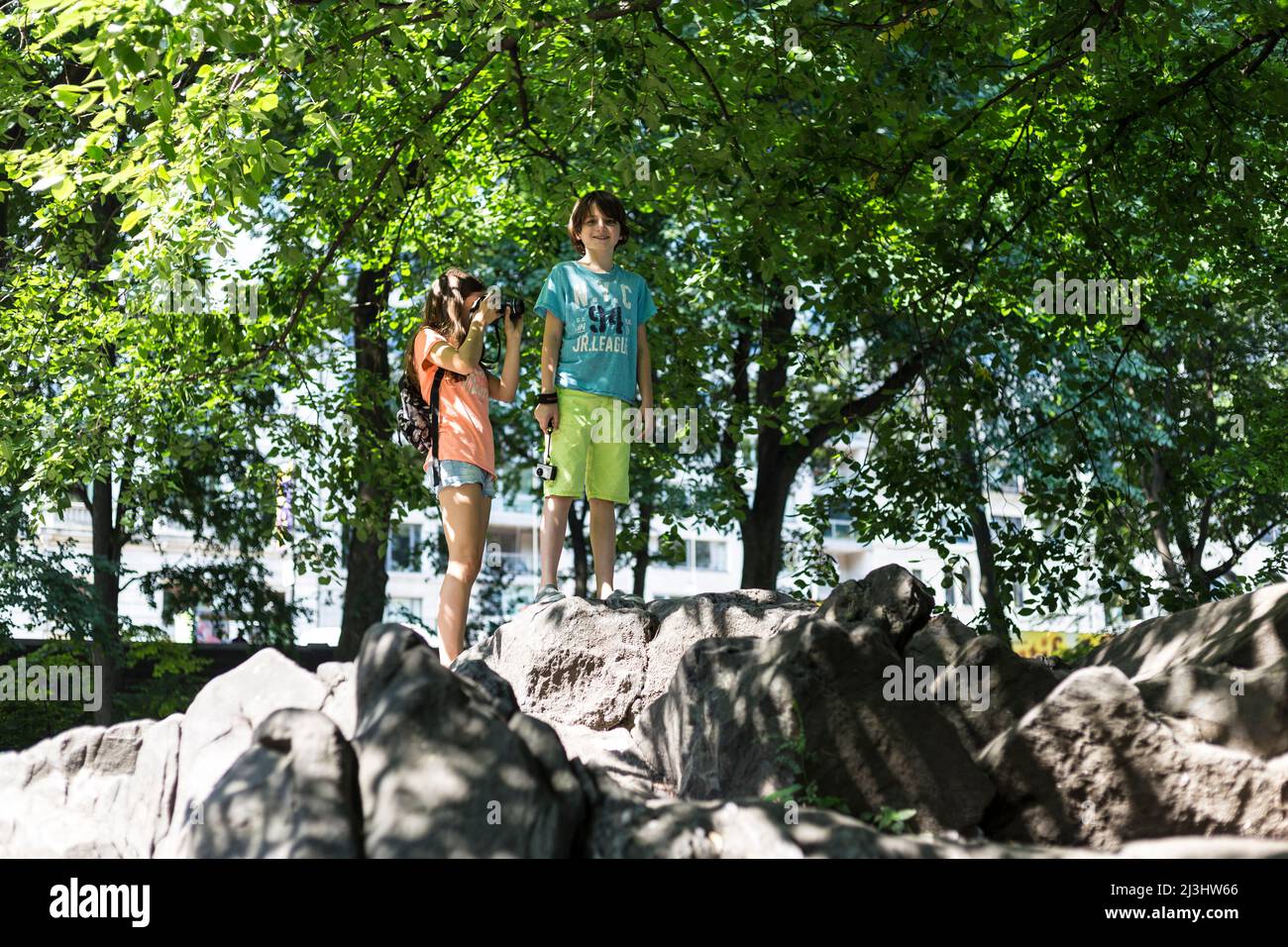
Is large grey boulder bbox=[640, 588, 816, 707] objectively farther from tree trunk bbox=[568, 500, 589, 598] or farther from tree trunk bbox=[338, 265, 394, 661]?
tree trunk bbox=[568, 500, 589, 598]

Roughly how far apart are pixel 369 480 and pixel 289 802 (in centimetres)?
970

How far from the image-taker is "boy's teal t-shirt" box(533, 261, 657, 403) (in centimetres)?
741

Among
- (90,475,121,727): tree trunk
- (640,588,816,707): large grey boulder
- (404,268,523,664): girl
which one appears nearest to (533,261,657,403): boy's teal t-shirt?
(404,268,523,664): girl

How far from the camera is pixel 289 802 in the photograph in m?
4.32

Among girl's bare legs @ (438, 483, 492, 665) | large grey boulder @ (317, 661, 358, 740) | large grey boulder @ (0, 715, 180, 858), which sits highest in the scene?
girl's bare legs @ (438, 483, 492, 665)

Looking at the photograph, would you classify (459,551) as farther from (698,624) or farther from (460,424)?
(698,624)

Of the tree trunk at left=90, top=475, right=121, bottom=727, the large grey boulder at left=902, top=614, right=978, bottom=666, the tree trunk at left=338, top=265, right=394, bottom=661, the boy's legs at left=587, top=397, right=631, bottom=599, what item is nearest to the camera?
the large grey boulder at left=902, top=614, right=978, bottom=666

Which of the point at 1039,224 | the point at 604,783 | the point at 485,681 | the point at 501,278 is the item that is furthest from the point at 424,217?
the point at 604,783

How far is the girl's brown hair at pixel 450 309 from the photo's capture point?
720 centimetres

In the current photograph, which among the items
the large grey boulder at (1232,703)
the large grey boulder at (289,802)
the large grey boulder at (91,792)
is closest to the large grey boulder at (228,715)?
the large grey boulder at (91,792)

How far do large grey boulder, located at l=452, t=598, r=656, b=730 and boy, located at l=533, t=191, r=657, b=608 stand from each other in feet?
0.71

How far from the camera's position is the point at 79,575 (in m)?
16.0

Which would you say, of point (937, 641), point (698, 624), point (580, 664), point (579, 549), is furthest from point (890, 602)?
point (579, 549)
